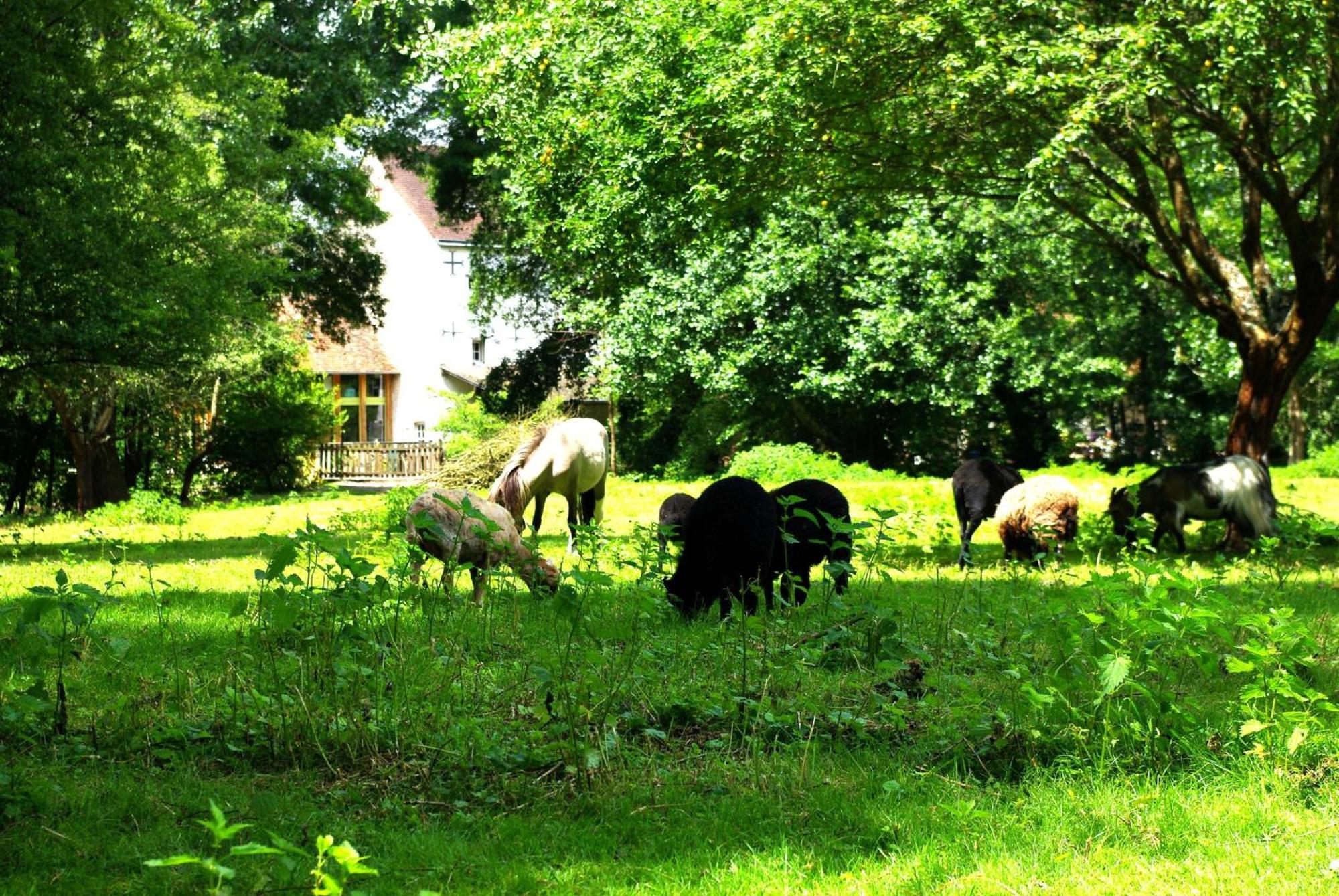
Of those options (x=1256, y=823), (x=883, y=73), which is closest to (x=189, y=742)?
(x=1256, y=823)

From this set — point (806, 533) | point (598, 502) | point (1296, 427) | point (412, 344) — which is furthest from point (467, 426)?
point (412, 344)

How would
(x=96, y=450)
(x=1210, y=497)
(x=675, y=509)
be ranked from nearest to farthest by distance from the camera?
1. (x=675, y=509)
2. (x=1210, y=497)
3. (x=96, y=450)

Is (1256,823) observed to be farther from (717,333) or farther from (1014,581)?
(717,333)

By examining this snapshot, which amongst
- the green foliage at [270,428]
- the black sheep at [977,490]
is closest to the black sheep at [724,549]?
the black sheep at [977,490]

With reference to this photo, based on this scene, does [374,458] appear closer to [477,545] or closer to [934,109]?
[934,109]

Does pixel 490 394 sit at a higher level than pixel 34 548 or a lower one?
higher

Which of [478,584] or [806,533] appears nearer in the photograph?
[478,584]

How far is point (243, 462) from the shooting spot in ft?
108

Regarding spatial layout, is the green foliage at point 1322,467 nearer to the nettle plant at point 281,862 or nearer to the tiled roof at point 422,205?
the nettle plant at point 281,862

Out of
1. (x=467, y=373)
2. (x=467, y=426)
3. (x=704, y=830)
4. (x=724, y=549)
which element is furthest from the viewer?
(x=467, y=373)

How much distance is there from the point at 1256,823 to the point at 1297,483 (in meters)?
22.5

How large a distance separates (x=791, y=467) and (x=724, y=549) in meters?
18.2

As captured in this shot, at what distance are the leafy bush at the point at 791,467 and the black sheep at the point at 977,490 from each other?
37.5ft

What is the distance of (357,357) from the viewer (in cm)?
5431
